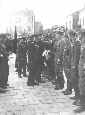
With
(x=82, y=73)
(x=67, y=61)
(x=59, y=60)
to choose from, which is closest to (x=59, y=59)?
(x=59, y=60)

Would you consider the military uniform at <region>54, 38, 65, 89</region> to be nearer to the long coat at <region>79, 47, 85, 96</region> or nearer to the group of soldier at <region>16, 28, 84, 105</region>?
the group of soldier at <region>16, 28, 84, 105</region>

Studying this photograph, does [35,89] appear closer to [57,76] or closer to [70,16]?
[57,76]

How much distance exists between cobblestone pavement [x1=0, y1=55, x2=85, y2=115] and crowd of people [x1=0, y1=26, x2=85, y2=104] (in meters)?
0.37

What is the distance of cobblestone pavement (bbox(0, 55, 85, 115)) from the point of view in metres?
8.05

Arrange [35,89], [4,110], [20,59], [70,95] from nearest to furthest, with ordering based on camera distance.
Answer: [4,110]
[70,95]
[35,89]
[20,59]

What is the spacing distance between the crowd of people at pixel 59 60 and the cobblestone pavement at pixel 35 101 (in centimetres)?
37

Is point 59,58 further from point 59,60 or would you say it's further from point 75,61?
point 75,61

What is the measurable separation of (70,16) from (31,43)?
122 ft

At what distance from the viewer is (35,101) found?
9.41 metres

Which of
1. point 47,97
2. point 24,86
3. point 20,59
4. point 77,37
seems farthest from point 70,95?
point 20,59

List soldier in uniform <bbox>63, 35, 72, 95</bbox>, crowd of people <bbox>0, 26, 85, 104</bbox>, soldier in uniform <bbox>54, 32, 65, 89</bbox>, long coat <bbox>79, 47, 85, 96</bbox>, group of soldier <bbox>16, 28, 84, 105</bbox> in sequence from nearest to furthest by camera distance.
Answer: long coat <bbox>79, 47, 85, 96</bbox>
crowd of people <bbox>0, 26, 85, 104</bbox>
group of soldier <bbox>16, 28, 84, 105</bbox>
soldier in uniform <bbox>63, 35, 72, 95</bbox>
soldier in uniform <bbox>54, 32, 65, 89</bbox>

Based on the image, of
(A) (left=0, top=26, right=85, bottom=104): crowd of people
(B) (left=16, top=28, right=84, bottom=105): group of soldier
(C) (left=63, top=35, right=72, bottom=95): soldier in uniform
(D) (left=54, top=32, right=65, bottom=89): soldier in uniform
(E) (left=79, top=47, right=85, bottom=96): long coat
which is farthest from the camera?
(D) (left=54, top=32, right=65, bottom=89): soldier in uniform

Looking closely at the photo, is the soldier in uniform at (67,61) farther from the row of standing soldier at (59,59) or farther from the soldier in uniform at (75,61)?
the soldier in uniform at (75,61)

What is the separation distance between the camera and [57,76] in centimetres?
1105
